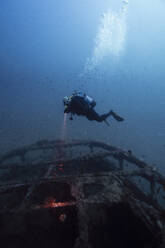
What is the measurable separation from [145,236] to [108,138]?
17.7 m

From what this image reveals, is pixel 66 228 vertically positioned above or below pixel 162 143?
below

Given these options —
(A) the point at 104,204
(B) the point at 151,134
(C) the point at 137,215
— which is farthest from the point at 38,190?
(B) the point at 151,134

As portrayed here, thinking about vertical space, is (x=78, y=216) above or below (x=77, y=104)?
below

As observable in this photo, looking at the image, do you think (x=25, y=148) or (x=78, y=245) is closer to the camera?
(x=78, y=245)

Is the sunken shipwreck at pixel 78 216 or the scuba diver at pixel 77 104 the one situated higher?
the scuba diver at pixel 77 104

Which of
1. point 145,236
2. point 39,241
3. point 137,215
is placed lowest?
point 39,241

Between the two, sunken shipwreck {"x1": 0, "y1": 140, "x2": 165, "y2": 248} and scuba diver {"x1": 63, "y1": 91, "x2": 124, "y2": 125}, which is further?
scuba diver {"x1": 63, "y1": 91, "x2": 124, "y2": 125}

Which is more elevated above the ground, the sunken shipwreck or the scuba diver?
the scuba diver

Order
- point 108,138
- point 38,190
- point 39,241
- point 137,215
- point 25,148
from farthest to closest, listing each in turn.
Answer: point 108,138 < point 25,148 < point 38,190 < point 39,241 < point 137,215

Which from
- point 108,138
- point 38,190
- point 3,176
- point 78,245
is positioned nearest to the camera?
point 78,245

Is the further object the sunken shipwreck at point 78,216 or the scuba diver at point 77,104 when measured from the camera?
the scuba diver at point 77,104

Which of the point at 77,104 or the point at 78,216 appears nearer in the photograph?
the point at 78,216

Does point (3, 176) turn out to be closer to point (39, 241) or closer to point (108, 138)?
point (39, 241)

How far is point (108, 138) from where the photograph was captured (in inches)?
818
